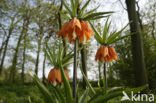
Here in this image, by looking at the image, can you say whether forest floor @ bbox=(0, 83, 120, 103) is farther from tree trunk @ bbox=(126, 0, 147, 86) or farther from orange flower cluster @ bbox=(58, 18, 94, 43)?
orange flower cluster @ bbox=(58, 18, 94, 43)

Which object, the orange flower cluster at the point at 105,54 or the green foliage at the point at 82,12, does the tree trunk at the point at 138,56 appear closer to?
the orange flower cluster at the point at 105,54

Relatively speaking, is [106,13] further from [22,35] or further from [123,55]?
[22,35]

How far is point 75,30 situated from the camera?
1745 millimetres

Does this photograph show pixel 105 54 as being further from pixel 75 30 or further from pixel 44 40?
pixel 44 40

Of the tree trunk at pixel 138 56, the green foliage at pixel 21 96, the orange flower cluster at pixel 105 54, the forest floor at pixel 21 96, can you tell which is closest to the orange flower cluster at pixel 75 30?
the orange flower cluster at pixel 105 54

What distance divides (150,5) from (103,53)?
11551 mm

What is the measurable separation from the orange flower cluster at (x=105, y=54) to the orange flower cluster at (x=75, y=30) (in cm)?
53

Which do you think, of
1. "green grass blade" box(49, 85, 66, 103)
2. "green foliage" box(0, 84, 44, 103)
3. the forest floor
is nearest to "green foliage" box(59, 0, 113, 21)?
"green grass blade" box(49, 85, 66, 103)

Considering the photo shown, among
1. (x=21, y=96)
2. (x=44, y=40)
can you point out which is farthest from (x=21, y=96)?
(x=44, y=40)

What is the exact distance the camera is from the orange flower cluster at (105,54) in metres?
2.32

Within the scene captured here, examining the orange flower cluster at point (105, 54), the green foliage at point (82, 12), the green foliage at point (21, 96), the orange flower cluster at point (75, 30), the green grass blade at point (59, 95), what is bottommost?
the green foliage at point (21, 96)

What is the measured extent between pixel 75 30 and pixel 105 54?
0.79 metres

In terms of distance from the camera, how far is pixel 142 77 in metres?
5.07

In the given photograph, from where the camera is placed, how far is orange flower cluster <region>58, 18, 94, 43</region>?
65.6 inches
